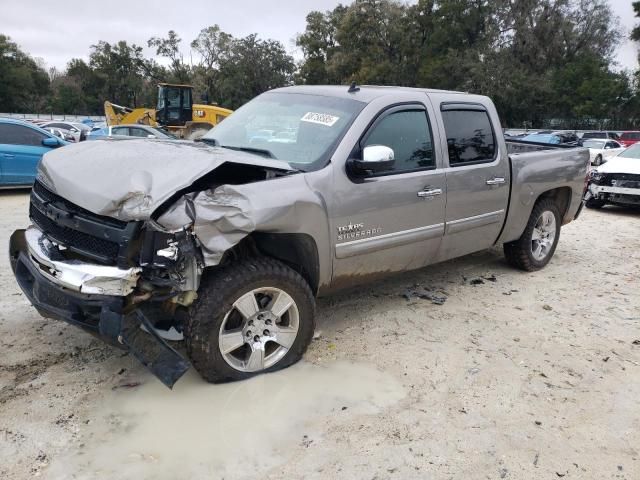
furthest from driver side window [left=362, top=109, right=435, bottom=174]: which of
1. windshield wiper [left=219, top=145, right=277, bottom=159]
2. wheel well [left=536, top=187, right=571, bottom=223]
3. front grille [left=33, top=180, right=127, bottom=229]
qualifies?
wheel well [left=536, top=187, right=571, bottom=223]

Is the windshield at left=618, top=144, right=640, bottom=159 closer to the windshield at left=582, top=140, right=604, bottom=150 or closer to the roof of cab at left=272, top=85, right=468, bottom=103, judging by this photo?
the roof of cab at left=272, top=85, right=468, bottom=103

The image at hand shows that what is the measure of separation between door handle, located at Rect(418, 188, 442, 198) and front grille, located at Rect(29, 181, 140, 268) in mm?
2269

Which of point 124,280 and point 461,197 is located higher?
point 461,197

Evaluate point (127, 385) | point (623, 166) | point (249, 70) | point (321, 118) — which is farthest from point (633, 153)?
point (249, 70)

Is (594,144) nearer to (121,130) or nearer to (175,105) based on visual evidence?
(175,105)

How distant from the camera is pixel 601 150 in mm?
22766

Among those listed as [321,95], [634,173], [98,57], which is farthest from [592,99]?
[98,57]

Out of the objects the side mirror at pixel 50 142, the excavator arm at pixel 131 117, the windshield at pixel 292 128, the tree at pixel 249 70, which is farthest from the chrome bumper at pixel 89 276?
the tree at pixel 249 70

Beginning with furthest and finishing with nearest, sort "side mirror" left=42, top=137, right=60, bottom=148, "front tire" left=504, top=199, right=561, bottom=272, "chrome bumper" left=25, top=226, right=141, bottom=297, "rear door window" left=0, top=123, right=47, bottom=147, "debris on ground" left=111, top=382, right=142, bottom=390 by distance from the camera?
"side mirror" left=42, top=137, right=60, bottom=148, "rear door window" left=0, top=123, right=47, bottom=147, "front tire" left=504, top=199, right=561, bottom=272, "debris on ground" left=111, top=382, right=142, bottom=390, "chrome bumper" left=25, top=226, right=141, bottom=297

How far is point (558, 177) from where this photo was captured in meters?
5.86

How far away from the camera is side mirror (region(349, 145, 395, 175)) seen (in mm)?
3670

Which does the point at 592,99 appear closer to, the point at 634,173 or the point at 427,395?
the point at 634,173

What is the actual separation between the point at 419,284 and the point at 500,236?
933 mm

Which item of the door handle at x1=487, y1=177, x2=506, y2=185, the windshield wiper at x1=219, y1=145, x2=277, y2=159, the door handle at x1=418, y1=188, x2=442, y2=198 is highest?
the windshield wiper at x1=219, y1=145, x2=277, y2=159
